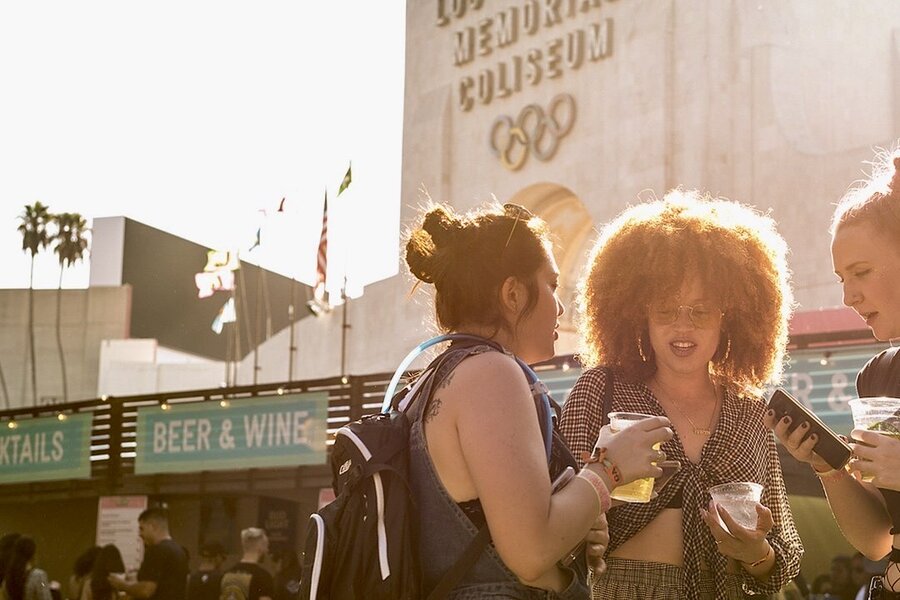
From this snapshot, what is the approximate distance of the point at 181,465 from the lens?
979 inches

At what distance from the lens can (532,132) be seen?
33.6 meters

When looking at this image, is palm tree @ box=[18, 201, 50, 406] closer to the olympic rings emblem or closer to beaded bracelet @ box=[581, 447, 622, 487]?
the olympic rings emblem

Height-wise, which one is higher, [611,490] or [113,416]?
[113,416]

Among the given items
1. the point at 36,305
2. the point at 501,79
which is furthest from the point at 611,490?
the point at 36,305

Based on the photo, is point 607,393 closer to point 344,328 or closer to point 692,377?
point 692,377

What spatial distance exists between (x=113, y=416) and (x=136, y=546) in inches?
121

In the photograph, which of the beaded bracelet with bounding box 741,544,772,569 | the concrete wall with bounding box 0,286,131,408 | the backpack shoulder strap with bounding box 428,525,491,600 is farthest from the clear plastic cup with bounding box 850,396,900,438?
the concrete wall with bounding box 0,286,131,408

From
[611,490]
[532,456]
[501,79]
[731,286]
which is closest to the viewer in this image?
[532,456]

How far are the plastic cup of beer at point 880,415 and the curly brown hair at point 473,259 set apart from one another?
34.6 inches

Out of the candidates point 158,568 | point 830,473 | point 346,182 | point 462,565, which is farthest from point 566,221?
point 462,565

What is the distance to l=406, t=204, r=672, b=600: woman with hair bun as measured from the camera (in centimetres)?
274

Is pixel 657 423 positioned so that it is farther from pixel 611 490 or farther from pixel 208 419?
pixel 208 419

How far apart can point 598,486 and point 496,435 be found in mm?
328

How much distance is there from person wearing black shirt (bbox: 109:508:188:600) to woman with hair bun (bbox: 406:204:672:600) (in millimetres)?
8589
